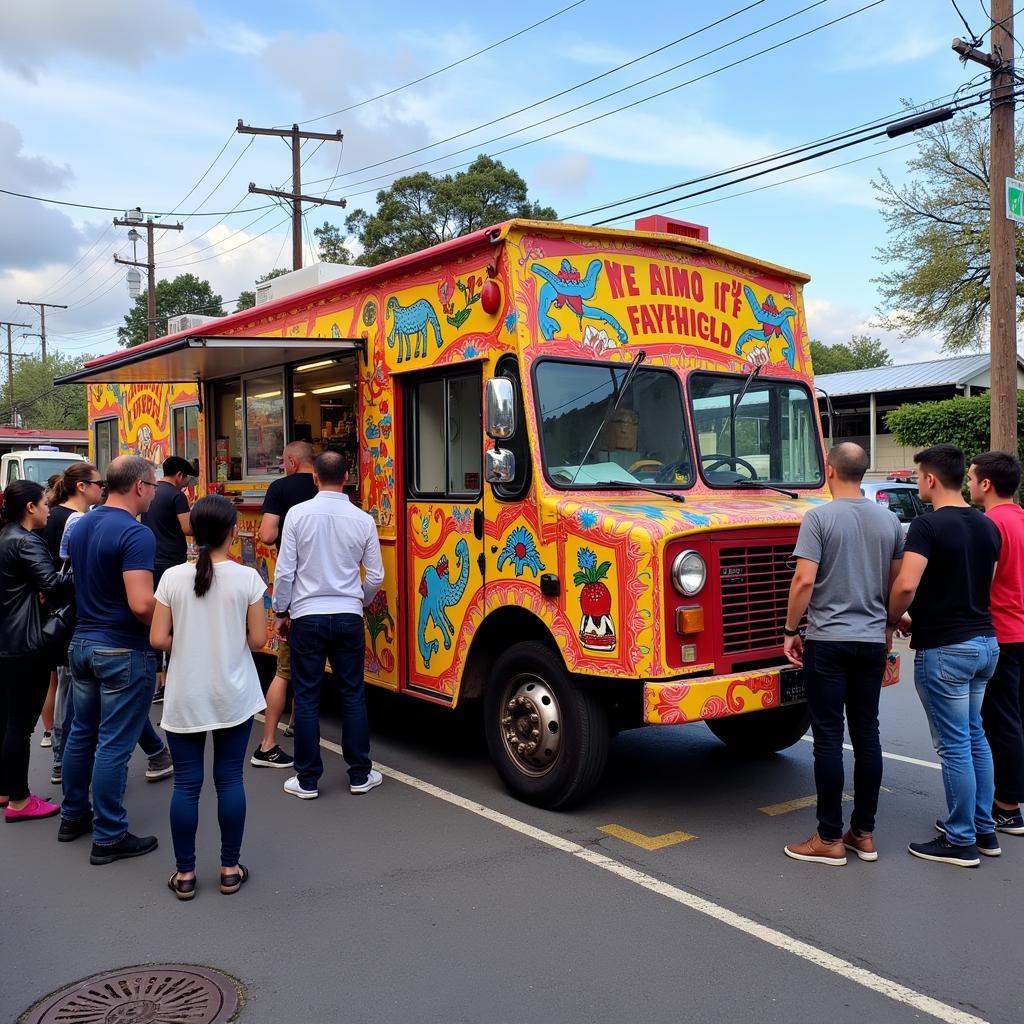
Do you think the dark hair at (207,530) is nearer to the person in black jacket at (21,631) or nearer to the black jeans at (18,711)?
the person in black jacket at (21,631)

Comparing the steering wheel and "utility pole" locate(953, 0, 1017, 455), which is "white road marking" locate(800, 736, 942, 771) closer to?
the steering wheel

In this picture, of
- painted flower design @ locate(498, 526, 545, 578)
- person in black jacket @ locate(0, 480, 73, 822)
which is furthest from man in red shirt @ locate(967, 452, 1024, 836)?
person in black jacket @ locate(0, 480, 73, 822)

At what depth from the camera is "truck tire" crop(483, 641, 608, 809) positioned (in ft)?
16.9

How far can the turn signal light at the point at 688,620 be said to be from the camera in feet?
15.8

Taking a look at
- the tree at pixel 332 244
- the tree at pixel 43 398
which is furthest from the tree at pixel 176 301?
the tree at pixel 332 244

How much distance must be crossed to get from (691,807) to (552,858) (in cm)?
114

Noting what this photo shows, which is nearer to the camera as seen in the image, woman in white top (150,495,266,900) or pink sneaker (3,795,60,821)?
woman in white top (150,495,266,900)

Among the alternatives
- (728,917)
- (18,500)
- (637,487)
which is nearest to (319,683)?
(18,500)

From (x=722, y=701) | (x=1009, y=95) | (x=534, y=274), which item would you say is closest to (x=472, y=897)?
(x=722, y=701)

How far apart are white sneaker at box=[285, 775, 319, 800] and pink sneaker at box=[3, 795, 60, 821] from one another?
126cm

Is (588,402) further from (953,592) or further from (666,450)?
(953,592)

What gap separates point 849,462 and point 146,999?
144 inches

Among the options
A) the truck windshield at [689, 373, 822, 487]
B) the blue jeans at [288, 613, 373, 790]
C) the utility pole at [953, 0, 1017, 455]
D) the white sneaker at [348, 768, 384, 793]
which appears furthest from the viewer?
the utility pole at [953, 0, 1017, 455]

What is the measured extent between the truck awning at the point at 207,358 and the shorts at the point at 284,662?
2.08 metres
